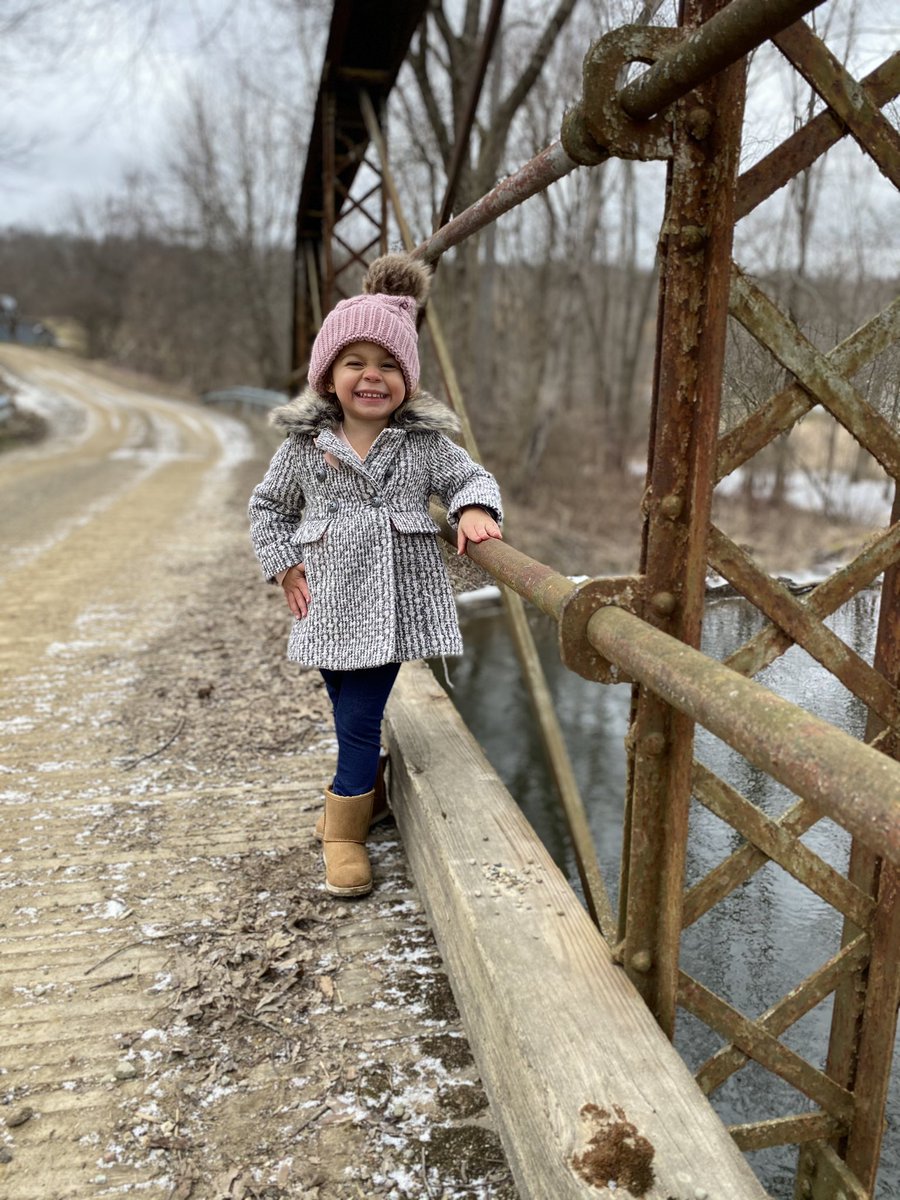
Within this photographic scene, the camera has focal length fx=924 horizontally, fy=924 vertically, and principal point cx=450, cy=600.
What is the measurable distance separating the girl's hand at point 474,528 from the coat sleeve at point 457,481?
3 centimetres

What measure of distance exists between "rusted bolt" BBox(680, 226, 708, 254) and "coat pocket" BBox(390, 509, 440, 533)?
120cm

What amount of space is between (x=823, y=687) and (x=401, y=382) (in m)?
1.30

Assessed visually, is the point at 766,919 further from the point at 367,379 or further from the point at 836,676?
the point at 367,379

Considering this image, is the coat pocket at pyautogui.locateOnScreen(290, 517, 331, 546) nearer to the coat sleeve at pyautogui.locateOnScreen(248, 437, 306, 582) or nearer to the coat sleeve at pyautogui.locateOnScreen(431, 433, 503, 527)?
the coat sleeve at pyautogui.locateOnScreen(248, 437, 306, 582)

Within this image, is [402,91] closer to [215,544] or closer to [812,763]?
[215,544]

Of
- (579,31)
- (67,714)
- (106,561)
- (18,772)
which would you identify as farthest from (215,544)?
(579,31)

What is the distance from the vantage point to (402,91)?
12016 millimetres

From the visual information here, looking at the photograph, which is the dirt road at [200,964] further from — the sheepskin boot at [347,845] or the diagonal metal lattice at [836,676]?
the diagonal metal lattice at [836,676]

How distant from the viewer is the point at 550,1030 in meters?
1.58

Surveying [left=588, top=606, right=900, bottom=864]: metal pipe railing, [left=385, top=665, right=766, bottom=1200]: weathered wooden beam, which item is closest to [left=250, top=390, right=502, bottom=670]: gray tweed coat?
[left=385, top=665, right=766, bottom=1200]: weathered wooden beam

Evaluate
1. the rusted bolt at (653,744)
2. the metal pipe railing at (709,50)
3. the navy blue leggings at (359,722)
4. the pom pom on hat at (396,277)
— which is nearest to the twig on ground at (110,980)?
the navy blue leggings at (359,722)

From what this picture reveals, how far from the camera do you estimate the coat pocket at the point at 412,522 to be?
2.44 meters

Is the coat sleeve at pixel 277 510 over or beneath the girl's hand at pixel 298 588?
over

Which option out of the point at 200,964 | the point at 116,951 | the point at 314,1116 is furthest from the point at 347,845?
the point at 314,1116
